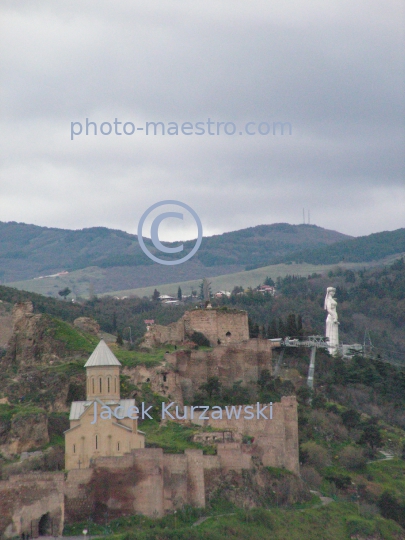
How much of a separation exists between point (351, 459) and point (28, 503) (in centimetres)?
2107

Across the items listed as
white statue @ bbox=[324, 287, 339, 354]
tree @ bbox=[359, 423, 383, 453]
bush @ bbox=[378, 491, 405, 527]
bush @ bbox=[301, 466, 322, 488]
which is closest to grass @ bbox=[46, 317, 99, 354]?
bush @ bbox=[301, 466, 322, 488]

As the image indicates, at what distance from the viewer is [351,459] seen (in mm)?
68562

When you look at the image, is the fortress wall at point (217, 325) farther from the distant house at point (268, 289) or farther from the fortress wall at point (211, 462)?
the distant house at point (268, 289)

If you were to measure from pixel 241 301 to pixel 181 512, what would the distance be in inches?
2772

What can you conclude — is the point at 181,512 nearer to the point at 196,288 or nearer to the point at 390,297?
the point at 390,297

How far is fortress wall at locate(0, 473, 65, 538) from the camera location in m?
52.6

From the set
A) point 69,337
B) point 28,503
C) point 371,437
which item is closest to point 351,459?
point 371,437

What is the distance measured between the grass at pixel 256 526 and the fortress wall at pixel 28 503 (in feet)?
3.18

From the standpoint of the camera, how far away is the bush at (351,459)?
68375 millimetres

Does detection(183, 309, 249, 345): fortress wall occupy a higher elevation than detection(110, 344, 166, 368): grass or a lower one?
higher

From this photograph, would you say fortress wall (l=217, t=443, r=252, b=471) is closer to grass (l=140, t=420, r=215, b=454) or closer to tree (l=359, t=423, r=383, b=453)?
grass (l=140, t=420, r=215, b=454)

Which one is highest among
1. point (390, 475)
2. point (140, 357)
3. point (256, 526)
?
point (140, 357)

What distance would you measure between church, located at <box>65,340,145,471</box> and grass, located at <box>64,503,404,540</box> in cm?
348

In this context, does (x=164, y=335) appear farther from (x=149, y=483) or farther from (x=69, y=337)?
(x=149, y=483)
